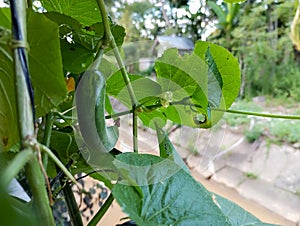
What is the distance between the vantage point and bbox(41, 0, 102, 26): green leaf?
0.88 feet

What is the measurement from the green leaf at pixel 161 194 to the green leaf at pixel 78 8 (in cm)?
14

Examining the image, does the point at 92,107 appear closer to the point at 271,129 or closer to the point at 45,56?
the point at 45,56

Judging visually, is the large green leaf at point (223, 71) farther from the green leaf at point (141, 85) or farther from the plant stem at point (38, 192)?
the plant stem at point (38, 192)

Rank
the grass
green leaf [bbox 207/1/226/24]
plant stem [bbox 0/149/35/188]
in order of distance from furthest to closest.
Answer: green leaf [bbox 207/1/226/24] → the grass → plant stem [bbox 0/149/35/188]

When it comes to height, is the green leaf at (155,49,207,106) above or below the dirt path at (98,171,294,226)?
above

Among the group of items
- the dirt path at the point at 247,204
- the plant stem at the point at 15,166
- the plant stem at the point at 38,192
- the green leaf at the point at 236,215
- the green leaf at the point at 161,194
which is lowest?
the dirt path at the point at 247,204

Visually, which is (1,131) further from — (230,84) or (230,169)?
(230,169)

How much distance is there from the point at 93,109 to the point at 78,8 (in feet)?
0.39

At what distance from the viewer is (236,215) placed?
277 mm

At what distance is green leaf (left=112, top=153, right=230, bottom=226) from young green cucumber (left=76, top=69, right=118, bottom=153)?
2 centimetres

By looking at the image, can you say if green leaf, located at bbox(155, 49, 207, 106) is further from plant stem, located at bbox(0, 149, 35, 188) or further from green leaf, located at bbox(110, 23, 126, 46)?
plant stem, located at bbox(0, 149, 35, 188)

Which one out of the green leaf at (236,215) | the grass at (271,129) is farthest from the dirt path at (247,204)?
the green leaf at (236,215)

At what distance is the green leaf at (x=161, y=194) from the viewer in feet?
0.53

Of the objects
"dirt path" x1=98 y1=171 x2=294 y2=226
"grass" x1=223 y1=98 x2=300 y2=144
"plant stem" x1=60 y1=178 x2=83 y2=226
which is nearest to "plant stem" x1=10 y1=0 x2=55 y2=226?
"plant stem" x1=60 y1=178 x2=83 y2=226
